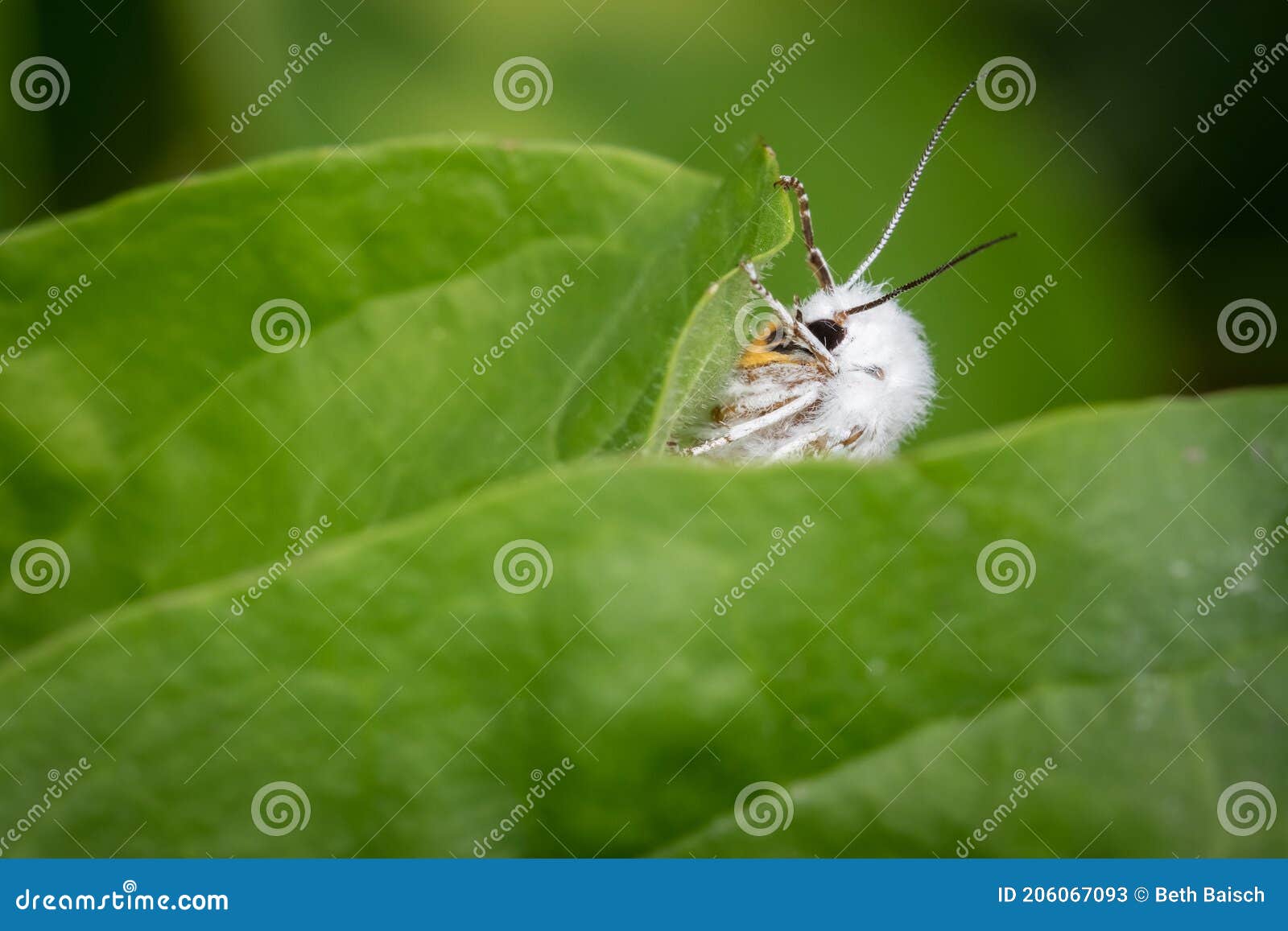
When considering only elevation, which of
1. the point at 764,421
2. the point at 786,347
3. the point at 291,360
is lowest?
the point at 291,360

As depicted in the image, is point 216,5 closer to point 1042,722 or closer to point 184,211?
point 184,211

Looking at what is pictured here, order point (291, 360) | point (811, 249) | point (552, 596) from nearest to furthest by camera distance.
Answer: point (552, 596)
point (291, 360)
point (811, 249)

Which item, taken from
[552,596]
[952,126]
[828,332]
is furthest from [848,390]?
[552,596]

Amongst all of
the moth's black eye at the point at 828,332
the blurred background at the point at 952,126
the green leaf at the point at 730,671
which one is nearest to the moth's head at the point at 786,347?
the moth's black eye at the point at 828,332

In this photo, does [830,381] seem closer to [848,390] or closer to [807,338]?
[848,390]

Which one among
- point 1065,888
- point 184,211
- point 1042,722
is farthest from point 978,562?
point 184,211

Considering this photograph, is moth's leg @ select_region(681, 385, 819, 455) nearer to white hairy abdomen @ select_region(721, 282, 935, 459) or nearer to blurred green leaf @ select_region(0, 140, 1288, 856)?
white hairy abdomen @ select_region(721, 282, 935, 459)
